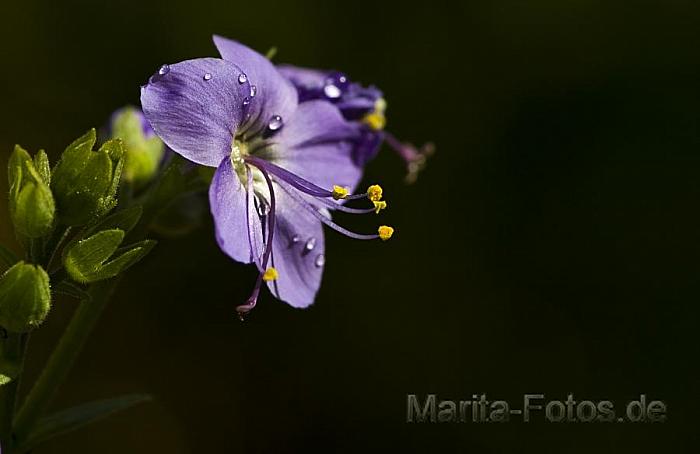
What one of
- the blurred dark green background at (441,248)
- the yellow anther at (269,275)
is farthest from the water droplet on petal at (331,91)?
the blurred dark green background at (441,248)

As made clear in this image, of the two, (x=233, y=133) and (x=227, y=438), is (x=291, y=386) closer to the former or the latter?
(x=227, y=438)

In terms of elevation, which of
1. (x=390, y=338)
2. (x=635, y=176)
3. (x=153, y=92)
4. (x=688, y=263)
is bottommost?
(x=153, y=92)

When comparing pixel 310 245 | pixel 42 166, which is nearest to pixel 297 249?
pixel 310 245

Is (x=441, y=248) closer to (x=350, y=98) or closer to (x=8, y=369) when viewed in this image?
(x=350, y=98)

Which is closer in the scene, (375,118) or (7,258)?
(7,258)

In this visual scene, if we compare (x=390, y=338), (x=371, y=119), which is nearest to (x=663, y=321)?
(x=390, y=338)

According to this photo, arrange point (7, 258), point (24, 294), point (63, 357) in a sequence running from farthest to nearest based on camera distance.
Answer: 1. point (63, 357)
2. point (7, 258)
3. point (24, 294)

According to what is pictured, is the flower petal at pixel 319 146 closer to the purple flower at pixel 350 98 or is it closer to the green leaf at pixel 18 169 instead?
the purple flower at pixel 350 98
